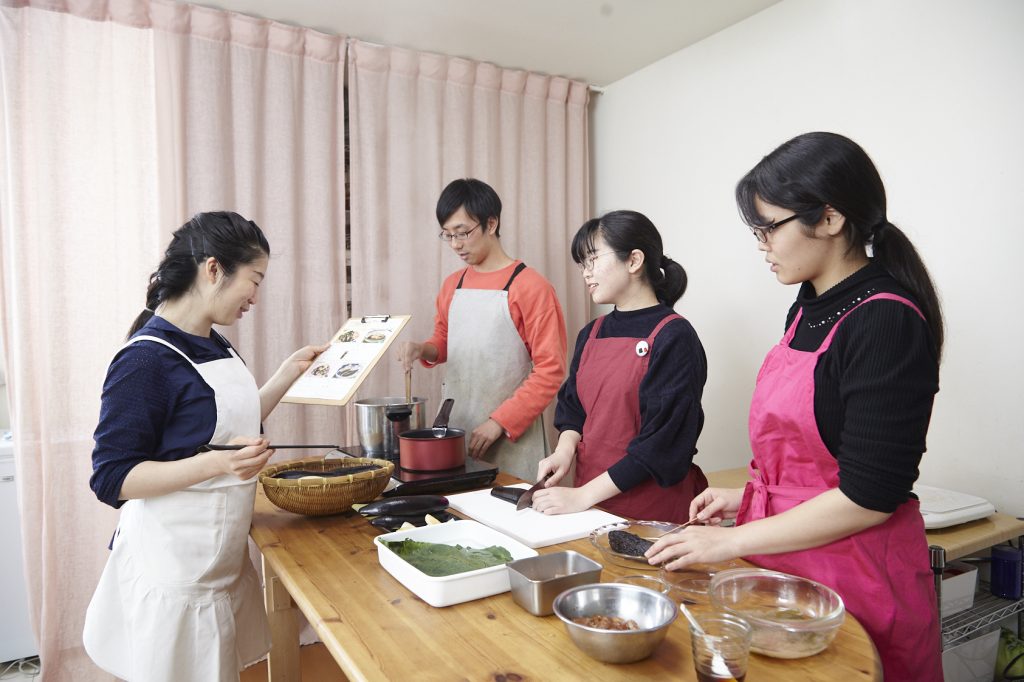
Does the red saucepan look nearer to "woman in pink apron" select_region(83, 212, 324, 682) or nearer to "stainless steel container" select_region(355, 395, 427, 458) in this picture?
"stainless steel container" select_region(355, 395, 427, 458)

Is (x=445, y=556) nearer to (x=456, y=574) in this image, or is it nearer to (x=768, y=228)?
(x=456, y=574)

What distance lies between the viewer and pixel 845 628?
1.03 meters

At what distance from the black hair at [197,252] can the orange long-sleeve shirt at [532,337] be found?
1173mm

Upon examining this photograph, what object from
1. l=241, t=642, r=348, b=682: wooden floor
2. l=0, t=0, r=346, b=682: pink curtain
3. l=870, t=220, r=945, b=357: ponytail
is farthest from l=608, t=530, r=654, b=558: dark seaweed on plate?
l=0, t=0, r=346, b=682: pink curtain

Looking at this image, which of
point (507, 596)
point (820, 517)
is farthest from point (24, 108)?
point (820, 517)

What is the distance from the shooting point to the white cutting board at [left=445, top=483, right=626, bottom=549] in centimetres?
141

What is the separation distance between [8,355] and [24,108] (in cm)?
93

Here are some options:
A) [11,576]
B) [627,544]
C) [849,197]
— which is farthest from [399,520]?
[11,576]

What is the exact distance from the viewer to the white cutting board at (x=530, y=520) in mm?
1407

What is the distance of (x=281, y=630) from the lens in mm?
1816

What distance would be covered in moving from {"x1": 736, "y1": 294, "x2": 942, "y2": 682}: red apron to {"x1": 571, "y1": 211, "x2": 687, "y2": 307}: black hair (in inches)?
28.3

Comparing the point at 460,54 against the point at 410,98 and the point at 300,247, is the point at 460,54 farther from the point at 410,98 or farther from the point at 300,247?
the point at 300,247

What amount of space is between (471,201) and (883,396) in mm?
1835

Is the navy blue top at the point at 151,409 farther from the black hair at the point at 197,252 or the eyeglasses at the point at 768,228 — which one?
the eyeglasses at the point at 768,228
